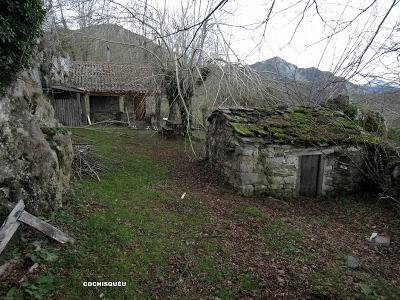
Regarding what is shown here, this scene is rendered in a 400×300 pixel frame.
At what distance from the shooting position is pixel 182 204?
20.3 feet

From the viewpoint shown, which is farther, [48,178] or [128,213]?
[128,213]

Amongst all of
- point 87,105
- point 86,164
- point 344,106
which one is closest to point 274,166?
point 86,164

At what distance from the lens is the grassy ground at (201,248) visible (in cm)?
352

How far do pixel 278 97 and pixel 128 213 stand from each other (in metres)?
7.86

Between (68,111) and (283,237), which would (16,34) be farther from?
(68,111)

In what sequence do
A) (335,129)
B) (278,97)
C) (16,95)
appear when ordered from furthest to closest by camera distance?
1. (278,97)
2. (335,129)
3. (16,95)

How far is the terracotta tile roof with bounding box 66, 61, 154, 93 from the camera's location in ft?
58.3

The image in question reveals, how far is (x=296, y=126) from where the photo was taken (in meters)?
8.03

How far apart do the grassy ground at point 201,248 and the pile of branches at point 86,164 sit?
0.28 m

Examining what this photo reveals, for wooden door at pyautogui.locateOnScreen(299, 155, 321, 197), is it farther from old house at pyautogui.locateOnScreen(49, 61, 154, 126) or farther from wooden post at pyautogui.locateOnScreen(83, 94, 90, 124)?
wooden post at pyautogui.locateOnScreen(83, 94, 90, 124)

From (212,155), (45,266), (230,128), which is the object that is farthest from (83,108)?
(45,266)

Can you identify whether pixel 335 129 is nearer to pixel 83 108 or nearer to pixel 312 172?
pixel 312 172

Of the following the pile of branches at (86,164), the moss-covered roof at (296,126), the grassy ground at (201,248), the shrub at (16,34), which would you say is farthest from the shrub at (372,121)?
the shrub at (16,34)

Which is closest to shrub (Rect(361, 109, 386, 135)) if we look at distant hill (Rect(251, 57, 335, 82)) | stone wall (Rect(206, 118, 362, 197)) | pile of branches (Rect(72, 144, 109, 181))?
stone wall (Rect(206, 118, 362, 197))
